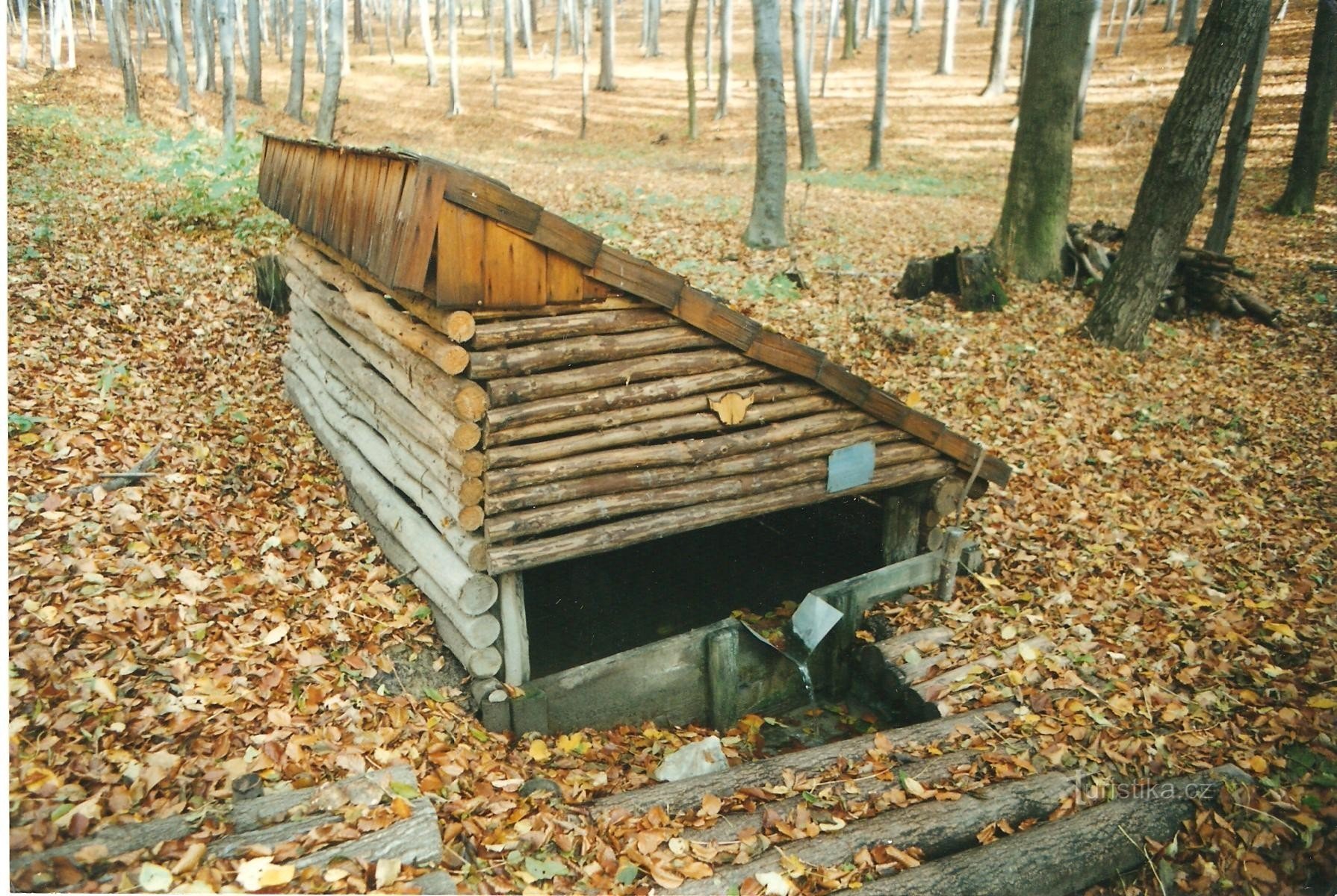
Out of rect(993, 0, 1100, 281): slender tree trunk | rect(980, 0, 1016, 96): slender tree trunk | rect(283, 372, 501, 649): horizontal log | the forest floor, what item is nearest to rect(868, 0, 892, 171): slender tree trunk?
rect(980, 0, 1016, 96): slender tree trunk

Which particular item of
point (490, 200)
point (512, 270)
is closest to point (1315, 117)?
point (512, 270)

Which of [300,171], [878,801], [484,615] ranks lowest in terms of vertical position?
[878,801]

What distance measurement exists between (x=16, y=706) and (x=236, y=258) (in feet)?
30.0

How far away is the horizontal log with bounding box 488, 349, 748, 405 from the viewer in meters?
5.17

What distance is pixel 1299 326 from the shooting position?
11.1m

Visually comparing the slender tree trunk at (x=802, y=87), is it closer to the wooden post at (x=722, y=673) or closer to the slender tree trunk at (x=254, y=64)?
the wooden post at (x=722, y=673)

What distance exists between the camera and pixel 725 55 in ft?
93.1

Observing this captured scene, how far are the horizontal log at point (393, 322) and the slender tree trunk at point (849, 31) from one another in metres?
33.6

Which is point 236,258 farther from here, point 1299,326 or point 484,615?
point 1299,326

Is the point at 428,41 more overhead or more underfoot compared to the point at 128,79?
more overhead

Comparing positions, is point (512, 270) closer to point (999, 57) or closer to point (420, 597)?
point (420, 597)

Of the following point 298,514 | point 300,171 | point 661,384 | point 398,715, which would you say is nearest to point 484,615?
point 398,715

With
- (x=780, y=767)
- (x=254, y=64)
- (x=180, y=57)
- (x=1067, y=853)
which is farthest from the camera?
(x=254, y=64)

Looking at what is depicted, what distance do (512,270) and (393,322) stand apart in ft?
4.56
